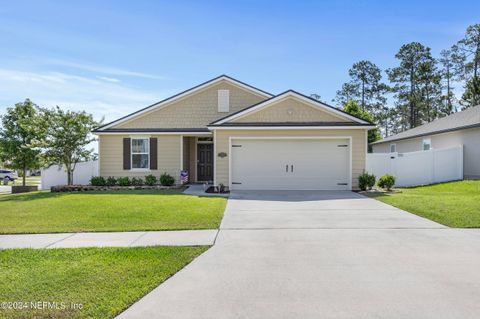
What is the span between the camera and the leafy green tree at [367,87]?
41938 mm

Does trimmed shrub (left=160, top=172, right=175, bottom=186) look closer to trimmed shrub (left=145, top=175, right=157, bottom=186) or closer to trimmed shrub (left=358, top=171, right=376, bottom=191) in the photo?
trimmed shrub (left=145, top=175, right=157, bottom=186)

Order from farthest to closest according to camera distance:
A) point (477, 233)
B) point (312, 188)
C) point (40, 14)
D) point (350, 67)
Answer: point (350, 67), point (312, 188), point (40, 14), point (477, 233)

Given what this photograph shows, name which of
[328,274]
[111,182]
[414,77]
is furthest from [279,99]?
[414,77]

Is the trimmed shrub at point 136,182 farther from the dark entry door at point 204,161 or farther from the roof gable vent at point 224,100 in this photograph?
the roof gable vent at point 224,100

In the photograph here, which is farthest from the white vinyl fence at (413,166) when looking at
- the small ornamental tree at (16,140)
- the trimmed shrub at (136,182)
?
the small ornamental tree at (16,140)

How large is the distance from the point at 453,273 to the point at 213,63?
18.2 meters

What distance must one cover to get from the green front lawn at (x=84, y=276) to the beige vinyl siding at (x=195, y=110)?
499 inches

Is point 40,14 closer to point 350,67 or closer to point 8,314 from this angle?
point 8,314

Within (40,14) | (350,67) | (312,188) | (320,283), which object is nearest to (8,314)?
(320,283)

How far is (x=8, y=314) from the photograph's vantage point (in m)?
3.29

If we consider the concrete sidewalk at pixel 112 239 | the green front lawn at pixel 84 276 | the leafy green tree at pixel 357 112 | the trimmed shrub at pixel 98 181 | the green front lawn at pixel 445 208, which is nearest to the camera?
the green front lawn at pixel 84 276

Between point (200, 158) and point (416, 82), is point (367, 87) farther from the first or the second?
point (200, 158)

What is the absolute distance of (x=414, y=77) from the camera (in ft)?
127

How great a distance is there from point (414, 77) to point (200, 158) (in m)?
32.1
